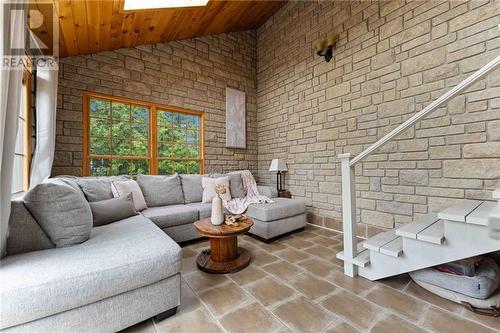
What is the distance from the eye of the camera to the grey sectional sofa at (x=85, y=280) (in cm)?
107

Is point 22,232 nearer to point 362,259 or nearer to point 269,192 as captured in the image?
point 362,259

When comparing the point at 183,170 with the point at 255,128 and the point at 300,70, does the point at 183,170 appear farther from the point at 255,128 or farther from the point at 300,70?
the point at 300,70

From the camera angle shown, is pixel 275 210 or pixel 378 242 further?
pixel 275 210

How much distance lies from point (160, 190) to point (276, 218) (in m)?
1.72

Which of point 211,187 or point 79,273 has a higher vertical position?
point 211,187

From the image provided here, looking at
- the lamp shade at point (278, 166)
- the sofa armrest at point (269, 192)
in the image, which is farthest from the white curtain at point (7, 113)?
the lamp shade at point (278, 166)

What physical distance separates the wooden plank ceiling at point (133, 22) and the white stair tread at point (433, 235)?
3.50m

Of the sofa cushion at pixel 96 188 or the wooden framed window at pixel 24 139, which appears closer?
the wooden framed window at pixel 24 139

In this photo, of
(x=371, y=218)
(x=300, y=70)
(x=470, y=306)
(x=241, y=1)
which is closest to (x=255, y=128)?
(x=300, y=70)

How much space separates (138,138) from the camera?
355 centimetres

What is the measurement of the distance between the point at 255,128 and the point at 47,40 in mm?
3529

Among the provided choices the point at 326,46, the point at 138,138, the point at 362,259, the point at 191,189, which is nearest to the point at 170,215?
the point at 191,189

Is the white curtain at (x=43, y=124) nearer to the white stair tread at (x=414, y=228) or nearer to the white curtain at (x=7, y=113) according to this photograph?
the white curtain at (x=7, y=113)

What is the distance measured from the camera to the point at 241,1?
11.6ft
